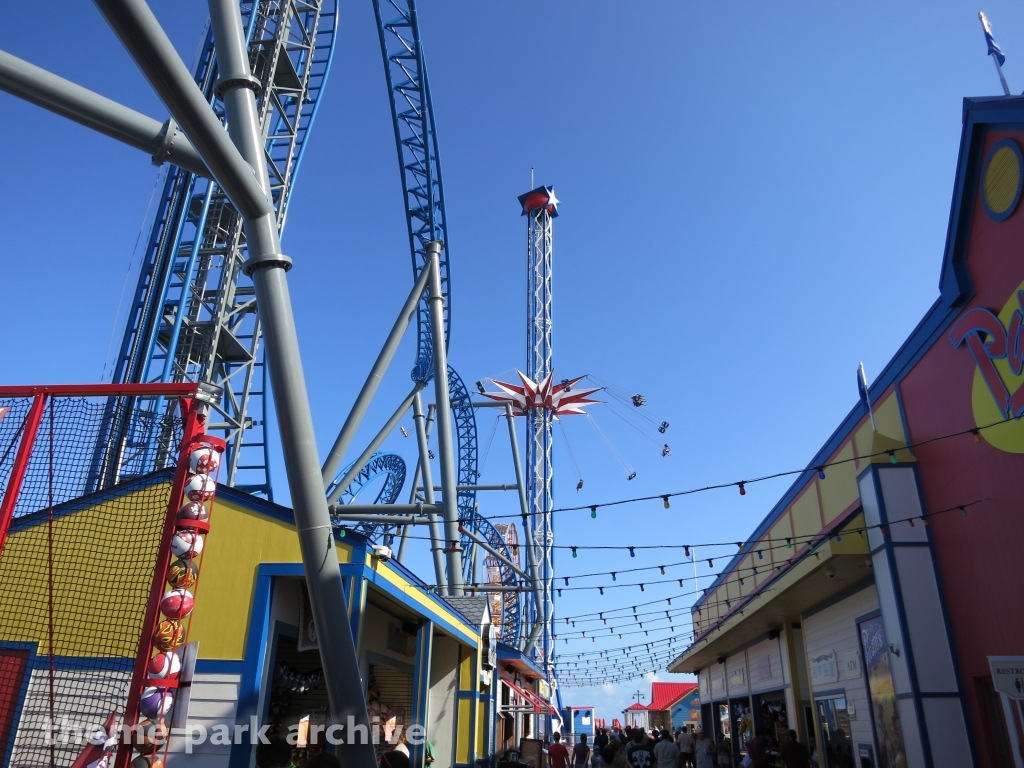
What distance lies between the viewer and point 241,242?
1609cm

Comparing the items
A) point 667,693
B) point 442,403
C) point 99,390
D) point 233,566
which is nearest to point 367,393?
point 442,403

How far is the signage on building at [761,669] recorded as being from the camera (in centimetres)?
1712

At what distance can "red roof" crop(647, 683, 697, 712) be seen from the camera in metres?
46.2

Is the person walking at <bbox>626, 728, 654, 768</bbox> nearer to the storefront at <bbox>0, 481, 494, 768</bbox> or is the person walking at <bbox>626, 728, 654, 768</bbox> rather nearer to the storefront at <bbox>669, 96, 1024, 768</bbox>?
the storefront at <bbox>669, 96, 1024, 768</bbox>

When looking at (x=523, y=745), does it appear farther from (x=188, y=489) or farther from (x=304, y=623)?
(x=188, y=489)

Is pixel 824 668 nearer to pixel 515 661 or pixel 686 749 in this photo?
pixel 686 749

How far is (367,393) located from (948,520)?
8.03 meters

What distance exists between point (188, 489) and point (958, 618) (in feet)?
26.9

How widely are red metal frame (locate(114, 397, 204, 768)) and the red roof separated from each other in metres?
44.8

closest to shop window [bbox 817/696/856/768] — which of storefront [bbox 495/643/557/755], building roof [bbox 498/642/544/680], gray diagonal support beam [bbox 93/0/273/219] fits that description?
storefront [bbox 495/643/557/755]

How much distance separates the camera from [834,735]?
1248cm

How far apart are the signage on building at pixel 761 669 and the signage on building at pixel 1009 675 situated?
1072cm

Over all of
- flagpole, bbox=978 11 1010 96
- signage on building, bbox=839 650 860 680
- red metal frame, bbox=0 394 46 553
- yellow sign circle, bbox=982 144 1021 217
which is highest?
flagpole, bbox=978 11 1010 96

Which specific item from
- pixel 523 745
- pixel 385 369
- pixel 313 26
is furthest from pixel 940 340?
pixel 313 26
